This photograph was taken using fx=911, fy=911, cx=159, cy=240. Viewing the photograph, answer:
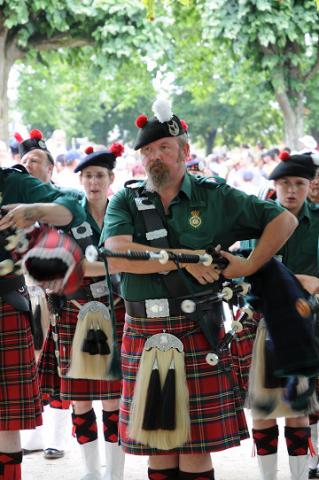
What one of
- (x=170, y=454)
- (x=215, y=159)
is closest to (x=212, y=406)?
(x=170, y=454)

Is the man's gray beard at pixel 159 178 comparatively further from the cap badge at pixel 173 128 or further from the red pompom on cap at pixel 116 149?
the red pompom on cap at pixel 116 149

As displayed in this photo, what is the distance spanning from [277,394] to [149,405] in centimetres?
67

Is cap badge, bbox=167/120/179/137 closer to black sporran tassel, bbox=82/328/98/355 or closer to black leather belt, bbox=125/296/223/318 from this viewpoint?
black leather belt, bbox=125/296/223/318

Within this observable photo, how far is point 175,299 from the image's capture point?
4.09m

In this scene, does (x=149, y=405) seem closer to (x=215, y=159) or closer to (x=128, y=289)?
(x=128, y=289)

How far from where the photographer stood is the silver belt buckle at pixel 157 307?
409cm

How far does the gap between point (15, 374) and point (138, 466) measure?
1.93 metres

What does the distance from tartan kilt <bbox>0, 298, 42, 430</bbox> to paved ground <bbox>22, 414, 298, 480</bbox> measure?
1531 mm

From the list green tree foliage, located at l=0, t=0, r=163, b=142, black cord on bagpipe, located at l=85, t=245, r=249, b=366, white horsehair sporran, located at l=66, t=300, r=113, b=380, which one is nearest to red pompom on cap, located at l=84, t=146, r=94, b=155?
white horsehair sporran, located at l=66, t=300, r=113, b=380

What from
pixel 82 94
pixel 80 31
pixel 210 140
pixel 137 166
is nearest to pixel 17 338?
pixel 137 166

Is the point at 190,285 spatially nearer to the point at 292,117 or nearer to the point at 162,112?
the point at 162,112

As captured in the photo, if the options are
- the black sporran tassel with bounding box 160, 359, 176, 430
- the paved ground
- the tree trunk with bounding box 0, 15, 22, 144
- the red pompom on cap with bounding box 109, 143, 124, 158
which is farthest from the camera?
the tree trunk with bounding box 0, 15, 22, 144

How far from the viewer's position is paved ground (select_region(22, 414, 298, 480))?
226 inches

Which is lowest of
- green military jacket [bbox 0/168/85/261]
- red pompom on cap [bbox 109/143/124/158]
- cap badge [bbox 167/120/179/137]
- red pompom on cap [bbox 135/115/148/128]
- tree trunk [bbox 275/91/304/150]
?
green military jacket [bbox 0/168/85/261]
